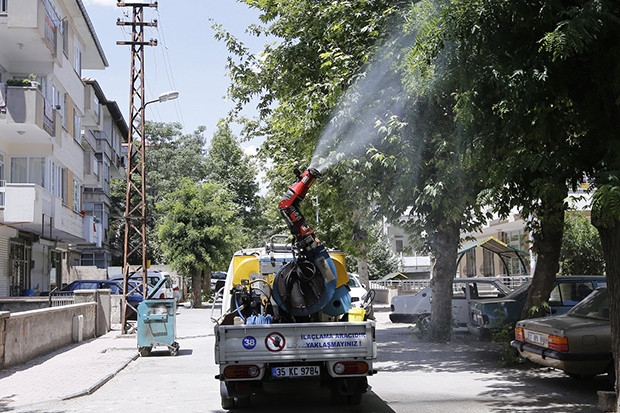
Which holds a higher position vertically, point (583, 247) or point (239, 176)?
point (239, 176)

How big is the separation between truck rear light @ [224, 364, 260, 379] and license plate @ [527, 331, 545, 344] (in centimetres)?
458

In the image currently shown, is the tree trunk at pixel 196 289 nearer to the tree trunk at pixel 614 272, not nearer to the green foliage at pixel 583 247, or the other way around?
the green foliage at pixel 583 247

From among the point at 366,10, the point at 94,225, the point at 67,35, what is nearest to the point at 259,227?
the point at 94,225

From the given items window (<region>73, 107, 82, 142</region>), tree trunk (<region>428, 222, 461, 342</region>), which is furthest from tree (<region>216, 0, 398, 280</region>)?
window (<region>73, 107, 82, 142</region>)

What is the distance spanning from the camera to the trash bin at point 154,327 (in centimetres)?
1645

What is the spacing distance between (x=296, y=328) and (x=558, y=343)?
159 inches

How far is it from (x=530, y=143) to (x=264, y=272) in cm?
416

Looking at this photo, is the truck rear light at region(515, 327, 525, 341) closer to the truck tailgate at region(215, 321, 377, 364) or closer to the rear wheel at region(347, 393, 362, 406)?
the rear wheel at region(347, 393, 362, 406)

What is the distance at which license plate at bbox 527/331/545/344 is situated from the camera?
10883 millimetres

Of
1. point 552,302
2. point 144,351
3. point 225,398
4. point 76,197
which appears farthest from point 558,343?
point 76,197

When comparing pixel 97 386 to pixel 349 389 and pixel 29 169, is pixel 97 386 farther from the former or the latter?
pixel 29 169

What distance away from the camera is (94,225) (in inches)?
1438

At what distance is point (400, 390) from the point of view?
36.5 feet

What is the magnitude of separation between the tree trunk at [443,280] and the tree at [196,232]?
21.7 m
